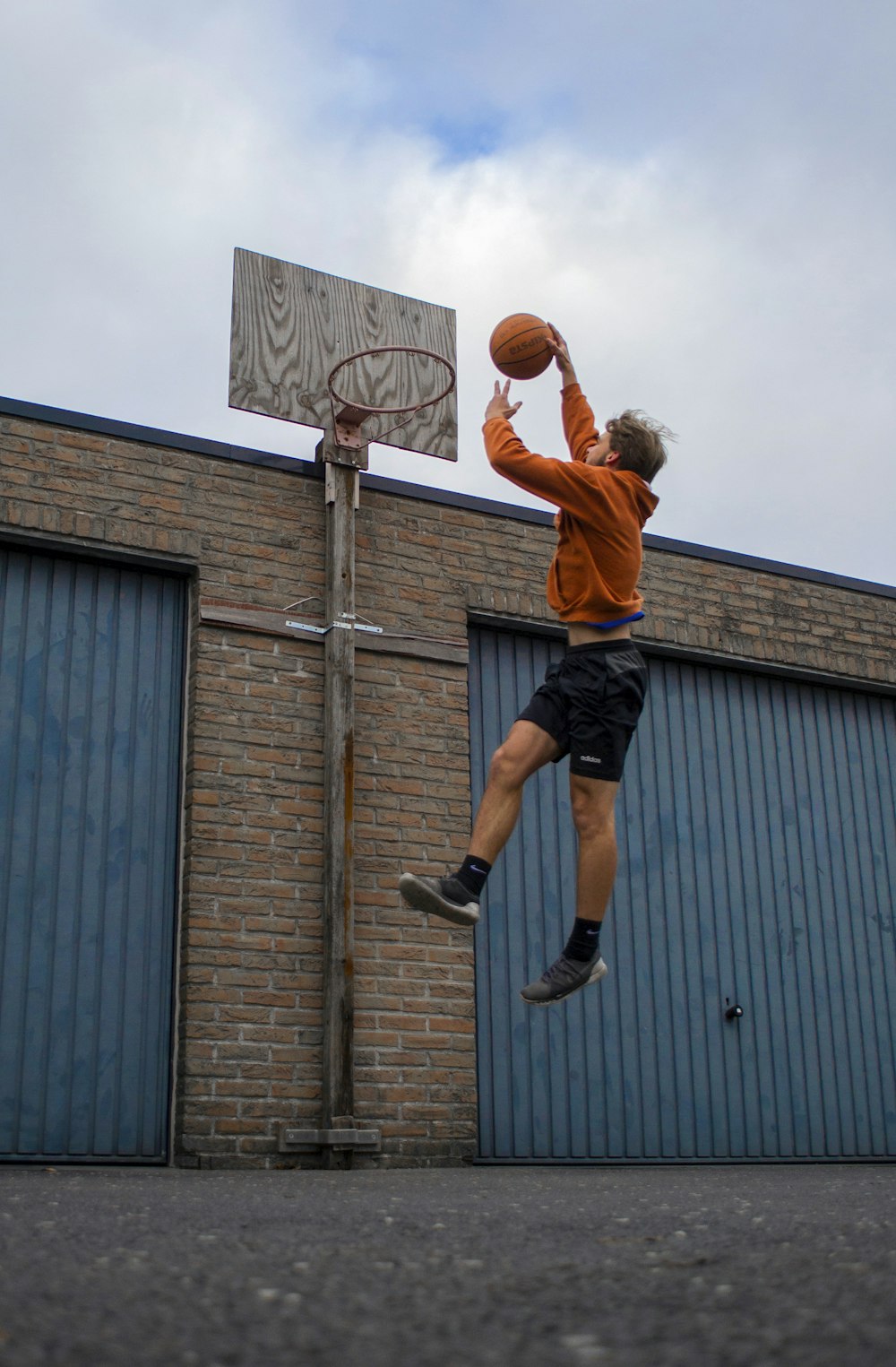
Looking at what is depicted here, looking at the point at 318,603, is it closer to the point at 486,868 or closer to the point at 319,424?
the point at 319,424

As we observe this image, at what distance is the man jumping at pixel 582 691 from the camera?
18.4ft

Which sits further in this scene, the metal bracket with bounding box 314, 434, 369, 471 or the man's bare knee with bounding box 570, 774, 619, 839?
the metal bracket with bounding box 314, 434, 369, 471

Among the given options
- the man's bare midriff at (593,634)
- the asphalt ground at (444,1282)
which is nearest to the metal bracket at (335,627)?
the man's bare midriff at (593,634)

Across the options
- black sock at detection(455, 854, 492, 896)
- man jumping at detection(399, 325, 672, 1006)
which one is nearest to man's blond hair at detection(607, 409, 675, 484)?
man jumping at detection(399, 325, 672, 1006)

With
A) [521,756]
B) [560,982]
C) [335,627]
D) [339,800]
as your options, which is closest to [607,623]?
[521,756]

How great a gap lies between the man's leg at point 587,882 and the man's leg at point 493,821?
0.63 feet

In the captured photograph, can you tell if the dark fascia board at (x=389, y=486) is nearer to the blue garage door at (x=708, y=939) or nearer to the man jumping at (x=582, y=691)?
the blue garage door at (x=708, y=939)

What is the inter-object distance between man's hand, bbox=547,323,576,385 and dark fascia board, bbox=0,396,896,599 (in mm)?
3246

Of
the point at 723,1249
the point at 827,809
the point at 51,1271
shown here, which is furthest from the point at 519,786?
the point at 827,809

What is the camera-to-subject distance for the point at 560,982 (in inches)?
223

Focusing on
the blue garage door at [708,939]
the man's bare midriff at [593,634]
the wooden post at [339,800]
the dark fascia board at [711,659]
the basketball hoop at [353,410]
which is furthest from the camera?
the dark fascia board at [711,659]

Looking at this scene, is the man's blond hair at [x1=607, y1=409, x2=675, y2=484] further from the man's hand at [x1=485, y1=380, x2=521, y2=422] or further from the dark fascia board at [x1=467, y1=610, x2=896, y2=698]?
the dark fascia board at [x1=467, y1=610, x2=896, y2=698]

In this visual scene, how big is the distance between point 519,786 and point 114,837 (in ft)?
11.4

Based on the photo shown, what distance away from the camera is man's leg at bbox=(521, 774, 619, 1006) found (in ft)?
18.5
